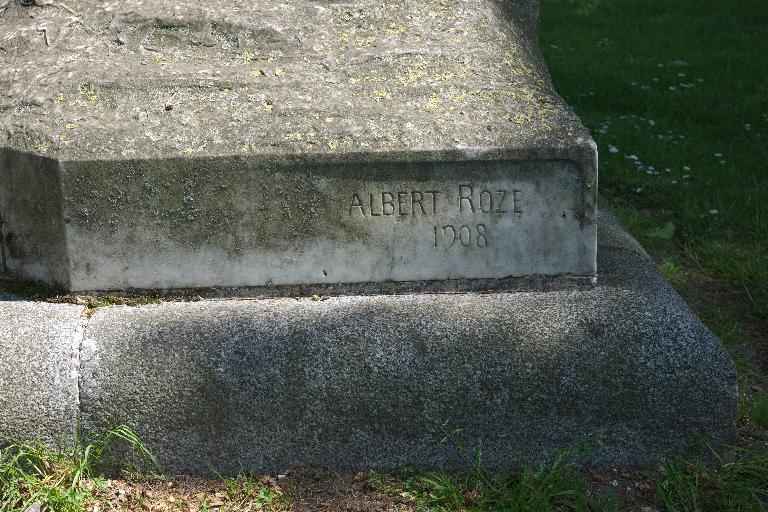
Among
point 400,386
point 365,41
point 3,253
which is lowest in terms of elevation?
point 400,386

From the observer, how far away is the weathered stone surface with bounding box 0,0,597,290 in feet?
8.90

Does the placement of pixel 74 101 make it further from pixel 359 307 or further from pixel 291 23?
pixel 359 307

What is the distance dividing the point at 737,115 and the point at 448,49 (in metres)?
3.44

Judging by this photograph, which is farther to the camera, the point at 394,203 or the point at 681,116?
the point at 681,116

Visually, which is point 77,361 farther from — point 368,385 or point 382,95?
point 382,95

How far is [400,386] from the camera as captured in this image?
257 cm

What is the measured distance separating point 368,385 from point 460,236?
0.51 m

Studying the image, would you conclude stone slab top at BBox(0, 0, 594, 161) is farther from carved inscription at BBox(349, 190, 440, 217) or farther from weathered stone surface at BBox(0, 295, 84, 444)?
weathered stone surface at BBox(0, 295, 84, 444)

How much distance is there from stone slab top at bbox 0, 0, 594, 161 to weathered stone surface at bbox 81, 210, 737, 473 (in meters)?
0.47

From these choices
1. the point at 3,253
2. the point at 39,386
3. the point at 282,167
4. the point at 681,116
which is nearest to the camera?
the point at 39,386

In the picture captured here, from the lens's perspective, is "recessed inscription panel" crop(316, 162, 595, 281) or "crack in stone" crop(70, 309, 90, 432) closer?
"crack in stone" crop(70, 309, 90, 432)

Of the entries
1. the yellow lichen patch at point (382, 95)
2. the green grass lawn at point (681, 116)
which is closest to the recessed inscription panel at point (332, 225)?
the yellow lichen patch at point (382, 95)

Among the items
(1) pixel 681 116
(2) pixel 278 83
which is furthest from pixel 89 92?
(1) pixel 681 116

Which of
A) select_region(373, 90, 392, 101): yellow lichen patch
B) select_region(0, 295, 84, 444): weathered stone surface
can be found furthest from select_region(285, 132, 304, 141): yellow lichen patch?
select_region(0, 295, 84, 444): weathered stone surface
